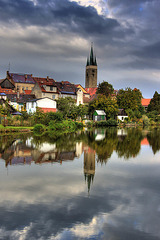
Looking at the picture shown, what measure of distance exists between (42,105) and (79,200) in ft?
181

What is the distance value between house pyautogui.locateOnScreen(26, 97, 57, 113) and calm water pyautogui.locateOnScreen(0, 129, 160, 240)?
47497 millimetres

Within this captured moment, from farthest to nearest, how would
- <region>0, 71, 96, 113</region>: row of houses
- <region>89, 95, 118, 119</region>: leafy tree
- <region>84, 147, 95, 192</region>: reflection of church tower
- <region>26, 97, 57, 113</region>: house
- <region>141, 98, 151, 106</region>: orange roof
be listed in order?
<region>141, 98, 151, 106</region>: orange roof → <region>89, 95, 118, 119</region>: leafy tree → <region>0, 71, 96, 113</region>: row of houses → <region>26, 97, 57, 113</region>: house → <region>84, 147, 95, 192</region>: reflection of church tower

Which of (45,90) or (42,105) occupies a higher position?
(45,90)

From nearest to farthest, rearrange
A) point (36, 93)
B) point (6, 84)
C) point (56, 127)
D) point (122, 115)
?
point (56, 127)
point (36, 93)
point (122, 115)
point (6, 84)

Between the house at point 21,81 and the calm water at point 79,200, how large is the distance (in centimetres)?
7790

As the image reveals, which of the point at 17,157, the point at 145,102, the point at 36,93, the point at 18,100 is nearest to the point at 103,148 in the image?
the point at 17,157

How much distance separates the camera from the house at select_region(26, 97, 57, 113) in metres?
Answer: 62.5

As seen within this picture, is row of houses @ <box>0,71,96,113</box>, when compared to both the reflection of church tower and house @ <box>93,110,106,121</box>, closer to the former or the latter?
house @ <box>93,110,106,121</box>

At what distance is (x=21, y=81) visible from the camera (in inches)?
3595

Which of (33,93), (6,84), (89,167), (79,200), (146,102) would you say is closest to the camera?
(79,200)

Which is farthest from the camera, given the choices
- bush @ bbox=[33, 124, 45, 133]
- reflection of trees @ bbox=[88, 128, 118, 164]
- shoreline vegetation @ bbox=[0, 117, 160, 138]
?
bush @ bbox=[33, 124, 45, 133]

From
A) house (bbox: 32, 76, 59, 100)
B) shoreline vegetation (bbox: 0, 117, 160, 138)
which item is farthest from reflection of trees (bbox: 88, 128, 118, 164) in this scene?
house (bbox: 32, 76, 59, 100)

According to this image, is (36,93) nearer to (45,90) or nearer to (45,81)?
(45,90)

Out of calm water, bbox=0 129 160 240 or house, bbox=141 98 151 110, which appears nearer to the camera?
calm water, bbox=0 129 160 240
